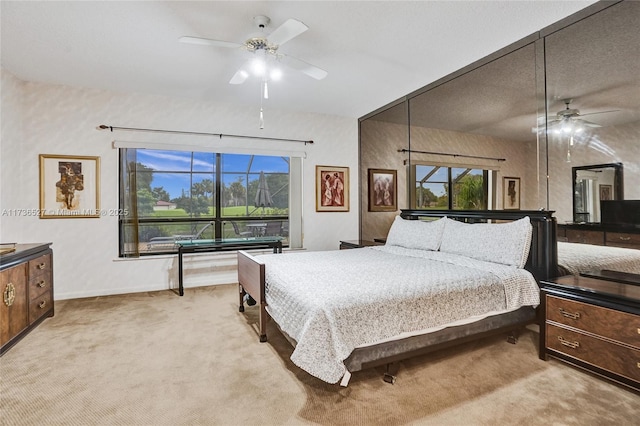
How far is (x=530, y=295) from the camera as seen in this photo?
2461 mm

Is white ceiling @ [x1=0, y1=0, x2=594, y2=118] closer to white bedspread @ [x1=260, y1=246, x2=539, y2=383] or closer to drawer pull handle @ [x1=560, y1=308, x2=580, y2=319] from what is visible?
white bedspread @ [x1=260, y1=246, x2=539, y2=383]

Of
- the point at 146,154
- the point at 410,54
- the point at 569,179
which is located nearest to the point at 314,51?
the point at 410,54

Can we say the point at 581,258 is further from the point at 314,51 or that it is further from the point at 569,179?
the point at 314,51

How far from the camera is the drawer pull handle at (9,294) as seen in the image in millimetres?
2402

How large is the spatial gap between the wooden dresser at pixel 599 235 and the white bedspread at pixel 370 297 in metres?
0.47

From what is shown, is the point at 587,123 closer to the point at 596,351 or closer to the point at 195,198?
the point at 596,351

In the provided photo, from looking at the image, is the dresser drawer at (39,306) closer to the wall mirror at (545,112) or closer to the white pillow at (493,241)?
the white pillow at (493,241)

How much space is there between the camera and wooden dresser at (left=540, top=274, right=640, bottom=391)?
1.85m

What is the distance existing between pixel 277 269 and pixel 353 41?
207 centimetres

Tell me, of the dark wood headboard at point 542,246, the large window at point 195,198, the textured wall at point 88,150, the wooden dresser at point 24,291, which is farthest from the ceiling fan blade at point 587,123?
the wooden dresser at point 24,291

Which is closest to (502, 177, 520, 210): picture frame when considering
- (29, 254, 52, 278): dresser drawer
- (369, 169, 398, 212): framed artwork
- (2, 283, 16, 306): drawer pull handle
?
(369, 169, 398, 212): framed artwork

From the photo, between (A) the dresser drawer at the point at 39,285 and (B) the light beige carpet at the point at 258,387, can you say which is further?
(A) the dresser drawer at the point at 39,285

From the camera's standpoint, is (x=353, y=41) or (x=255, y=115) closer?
(x=353, y=41)

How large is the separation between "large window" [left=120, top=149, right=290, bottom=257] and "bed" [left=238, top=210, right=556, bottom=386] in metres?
1.90
